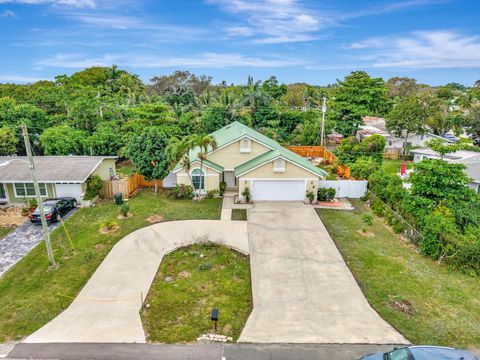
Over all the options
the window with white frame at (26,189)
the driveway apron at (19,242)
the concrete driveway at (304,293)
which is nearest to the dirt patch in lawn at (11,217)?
the driveway apron at (19,242)

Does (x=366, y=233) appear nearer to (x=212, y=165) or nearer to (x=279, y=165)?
(x=279, y=165)

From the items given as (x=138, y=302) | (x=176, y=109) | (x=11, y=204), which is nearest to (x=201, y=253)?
(x=138, y=302)

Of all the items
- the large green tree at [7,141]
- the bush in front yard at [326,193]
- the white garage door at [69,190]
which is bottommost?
the bush in front yard at [326,193]

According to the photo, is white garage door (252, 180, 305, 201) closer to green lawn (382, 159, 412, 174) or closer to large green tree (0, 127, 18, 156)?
green lawn (382, 159, 412, 174)

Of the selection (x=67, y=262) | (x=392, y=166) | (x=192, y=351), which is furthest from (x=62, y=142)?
(x=392, y=166)

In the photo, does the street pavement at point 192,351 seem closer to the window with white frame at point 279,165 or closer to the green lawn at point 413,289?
the green lawn at point 413,289

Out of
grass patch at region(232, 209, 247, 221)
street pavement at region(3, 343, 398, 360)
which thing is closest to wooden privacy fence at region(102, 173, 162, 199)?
grass patch at region(232, 209, 247, 221)

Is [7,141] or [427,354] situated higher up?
[7,141]
